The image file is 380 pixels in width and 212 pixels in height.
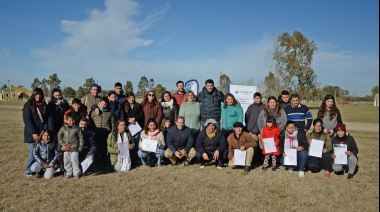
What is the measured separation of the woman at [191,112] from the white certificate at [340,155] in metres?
3.46

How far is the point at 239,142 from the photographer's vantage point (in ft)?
24.7

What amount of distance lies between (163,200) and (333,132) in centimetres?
468

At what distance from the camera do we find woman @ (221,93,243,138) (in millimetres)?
7945

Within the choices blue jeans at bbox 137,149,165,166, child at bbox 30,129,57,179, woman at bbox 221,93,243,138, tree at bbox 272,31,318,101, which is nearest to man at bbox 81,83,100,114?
child at bbox 30,129,57,179

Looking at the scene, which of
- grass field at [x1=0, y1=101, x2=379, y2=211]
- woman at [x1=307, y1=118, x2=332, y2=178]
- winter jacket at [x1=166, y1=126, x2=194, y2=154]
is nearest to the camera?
grass field at [x1=0, y1=101, x2=379, y2=211]

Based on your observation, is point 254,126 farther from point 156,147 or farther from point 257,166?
point 156,147

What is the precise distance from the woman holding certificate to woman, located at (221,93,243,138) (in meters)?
2.36

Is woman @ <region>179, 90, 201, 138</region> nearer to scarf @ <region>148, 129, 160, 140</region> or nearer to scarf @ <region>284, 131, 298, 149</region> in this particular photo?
scarf @ <region>148, 129, 160, 140</region>

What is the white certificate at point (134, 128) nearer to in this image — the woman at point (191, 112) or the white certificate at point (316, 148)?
the woman at point (191, 112)

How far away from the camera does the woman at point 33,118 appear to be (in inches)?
258

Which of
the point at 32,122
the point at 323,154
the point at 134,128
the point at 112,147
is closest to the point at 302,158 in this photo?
the point at 323,154

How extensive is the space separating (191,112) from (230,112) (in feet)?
3.42

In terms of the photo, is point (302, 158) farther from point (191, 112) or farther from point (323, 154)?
point (191, 112)

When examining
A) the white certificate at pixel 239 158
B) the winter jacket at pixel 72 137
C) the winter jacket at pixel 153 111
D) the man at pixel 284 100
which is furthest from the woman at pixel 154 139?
the man at pixel 284 100
